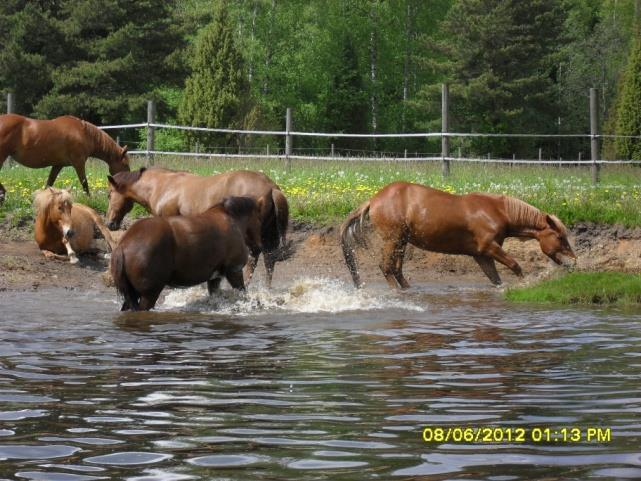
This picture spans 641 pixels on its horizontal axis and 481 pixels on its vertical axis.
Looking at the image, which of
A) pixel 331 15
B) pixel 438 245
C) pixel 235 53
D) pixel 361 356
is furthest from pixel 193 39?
pixel 361 356

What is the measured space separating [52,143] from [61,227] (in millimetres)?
2771

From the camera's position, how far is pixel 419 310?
1138cm

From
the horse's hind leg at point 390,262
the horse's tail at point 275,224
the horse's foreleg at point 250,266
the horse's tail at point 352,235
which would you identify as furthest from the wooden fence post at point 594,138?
the horse's foreleg at point 250,266

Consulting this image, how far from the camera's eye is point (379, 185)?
64.2 ft

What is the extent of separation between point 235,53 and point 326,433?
42.3 metres

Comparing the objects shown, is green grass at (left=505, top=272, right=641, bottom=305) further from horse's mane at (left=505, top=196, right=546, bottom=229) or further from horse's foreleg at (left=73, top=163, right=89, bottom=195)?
horse's foreleg at (left=73, top=163, right=89, bottom=195)

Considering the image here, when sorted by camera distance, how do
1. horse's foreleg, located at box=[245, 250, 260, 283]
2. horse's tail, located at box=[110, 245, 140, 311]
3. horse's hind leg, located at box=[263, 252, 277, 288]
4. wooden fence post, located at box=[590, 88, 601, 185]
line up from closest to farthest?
1. horse's tail, located at box=[110, 245, 140, 311]
2. horse's foreleg, located at box=[245, 250, 260, 283]
3. horse's hind leg, located at box=[263, 252, 277, 288]
4. wooden fence post, located at box=[590, 88, 601, 185]

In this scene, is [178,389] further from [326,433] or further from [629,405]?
[629,405]

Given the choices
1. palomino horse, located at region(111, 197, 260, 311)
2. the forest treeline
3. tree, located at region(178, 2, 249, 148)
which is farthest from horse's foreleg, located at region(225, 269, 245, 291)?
tree, located at region(178, 2, 249, 148)

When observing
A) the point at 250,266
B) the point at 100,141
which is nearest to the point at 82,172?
the point at 100,141

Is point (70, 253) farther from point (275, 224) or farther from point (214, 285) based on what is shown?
point (214, 285)

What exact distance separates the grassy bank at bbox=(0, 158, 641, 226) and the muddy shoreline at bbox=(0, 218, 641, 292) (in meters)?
0.39

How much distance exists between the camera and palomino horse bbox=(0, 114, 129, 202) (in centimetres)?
1780

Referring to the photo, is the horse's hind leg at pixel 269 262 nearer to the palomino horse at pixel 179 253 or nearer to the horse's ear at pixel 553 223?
the palomino horse at pixel 179 253
